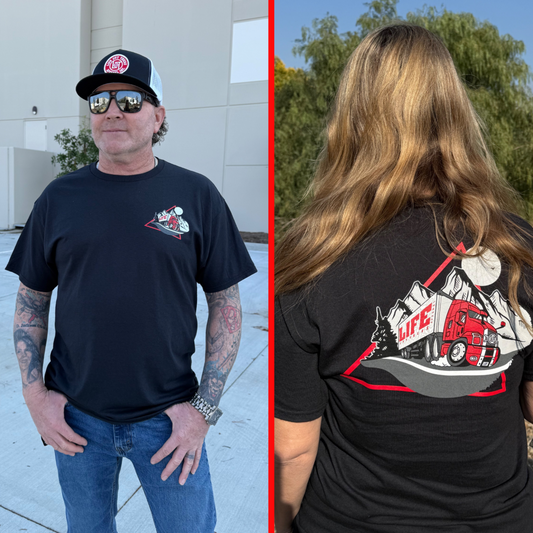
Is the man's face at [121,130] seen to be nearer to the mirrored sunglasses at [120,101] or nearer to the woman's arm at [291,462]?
the mirrored sunglasses at [120,101]

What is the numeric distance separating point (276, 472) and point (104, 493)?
1.95 feet

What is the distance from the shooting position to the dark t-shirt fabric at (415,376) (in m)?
0.92

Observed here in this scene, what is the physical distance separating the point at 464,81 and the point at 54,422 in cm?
767

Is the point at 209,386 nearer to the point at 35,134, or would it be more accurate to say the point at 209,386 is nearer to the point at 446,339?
the point at 446,339

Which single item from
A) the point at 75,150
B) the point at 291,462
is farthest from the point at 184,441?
the point at 75,150

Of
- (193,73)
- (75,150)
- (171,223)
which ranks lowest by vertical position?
(171,223)

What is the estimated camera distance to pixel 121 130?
53.8 inches

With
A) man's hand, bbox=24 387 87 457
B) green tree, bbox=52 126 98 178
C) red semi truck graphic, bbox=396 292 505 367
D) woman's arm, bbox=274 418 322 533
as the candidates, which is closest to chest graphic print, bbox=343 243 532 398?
red semi truck graphic, bbox=396 292 505 367

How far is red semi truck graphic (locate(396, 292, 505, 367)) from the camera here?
0.93 m

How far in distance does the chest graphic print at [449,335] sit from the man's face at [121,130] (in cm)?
86

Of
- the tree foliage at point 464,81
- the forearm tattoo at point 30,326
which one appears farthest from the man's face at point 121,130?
the tree foliage at point 464,81

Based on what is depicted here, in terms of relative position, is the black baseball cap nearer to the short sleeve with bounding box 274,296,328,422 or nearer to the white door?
the short sleeve with bounding box 274,296,328,422

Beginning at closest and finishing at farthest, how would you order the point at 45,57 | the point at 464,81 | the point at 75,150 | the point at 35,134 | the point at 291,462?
1. the point at 291,462
2. the point at 464,81
3. the point at 75,150
4. the point at 45,57
5. the point at 35,134

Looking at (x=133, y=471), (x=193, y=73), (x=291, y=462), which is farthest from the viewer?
(x=193, y=73)
